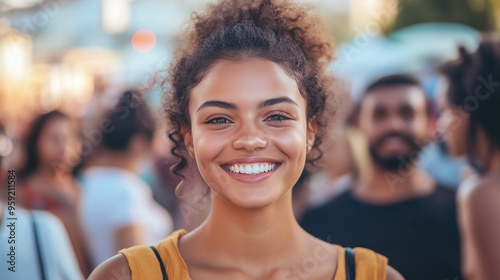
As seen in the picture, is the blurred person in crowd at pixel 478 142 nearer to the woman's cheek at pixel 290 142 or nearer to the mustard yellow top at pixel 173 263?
the mustard yellow top at pixel 173 263

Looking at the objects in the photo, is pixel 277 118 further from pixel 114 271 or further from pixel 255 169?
pixel 114 271

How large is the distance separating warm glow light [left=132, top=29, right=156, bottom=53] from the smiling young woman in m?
1.87

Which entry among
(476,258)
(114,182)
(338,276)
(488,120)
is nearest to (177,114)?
(338,276)

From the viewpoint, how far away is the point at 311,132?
1698mm

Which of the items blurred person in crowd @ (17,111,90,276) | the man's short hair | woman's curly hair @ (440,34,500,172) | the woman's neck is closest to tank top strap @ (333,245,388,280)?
the woman's neck

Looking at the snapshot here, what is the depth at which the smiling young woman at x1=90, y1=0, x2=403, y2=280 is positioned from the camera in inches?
58.1

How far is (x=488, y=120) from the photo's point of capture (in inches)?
109

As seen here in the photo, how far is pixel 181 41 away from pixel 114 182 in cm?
121

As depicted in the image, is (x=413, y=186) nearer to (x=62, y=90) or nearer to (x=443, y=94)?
(x=443, y=94)

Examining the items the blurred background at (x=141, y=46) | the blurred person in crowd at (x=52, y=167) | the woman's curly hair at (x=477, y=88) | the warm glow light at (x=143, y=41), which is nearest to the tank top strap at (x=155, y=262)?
the blurred person in crowd at (x=52, y=167)

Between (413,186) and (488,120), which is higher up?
(488,120)

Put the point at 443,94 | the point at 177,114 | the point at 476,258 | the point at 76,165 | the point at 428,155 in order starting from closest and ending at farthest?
the point at 177,114, the point at 476,258, the point at 443,94, the point at 76,165, the point at 428,155

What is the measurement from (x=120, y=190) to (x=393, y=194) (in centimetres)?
154

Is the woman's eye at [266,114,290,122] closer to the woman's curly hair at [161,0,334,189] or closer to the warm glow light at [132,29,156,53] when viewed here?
the woman's curly hair at [161,0,334,189]
